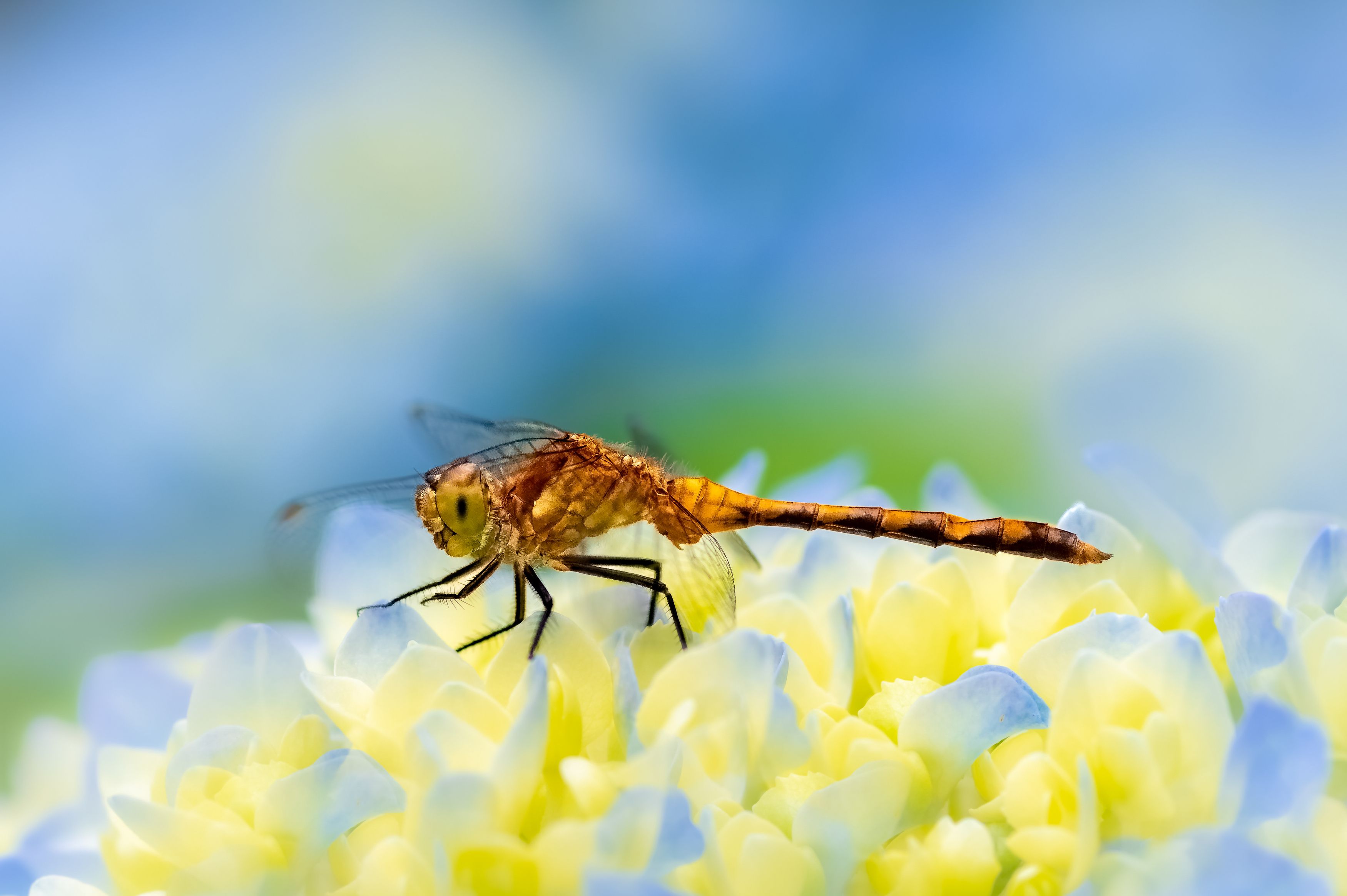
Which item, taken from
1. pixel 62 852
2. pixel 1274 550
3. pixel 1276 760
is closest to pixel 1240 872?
pixel 1276 760

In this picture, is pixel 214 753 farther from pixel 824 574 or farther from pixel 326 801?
pixel 824 574

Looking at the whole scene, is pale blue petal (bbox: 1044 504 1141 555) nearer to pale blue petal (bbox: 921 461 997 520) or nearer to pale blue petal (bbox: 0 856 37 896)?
pale blue petal (bbox: 921 461 997 520)

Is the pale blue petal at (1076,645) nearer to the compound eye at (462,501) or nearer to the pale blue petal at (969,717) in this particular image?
the pale blue petal at (969,717)

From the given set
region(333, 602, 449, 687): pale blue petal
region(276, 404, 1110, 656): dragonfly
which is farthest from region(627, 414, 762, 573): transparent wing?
region(333, 602, 449, 687): pale blue petal

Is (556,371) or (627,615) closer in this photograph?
(627,615)

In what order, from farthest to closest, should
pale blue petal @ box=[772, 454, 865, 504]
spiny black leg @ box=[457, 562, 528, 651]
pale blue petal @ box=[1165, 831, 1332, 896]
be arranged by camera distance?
pale blue petal @ box=[772, 454, 865, 504]
spiny black leg @ box=[457, 562, 528, 651]
pale blue petal @ box=[1165, 831, 1332, 896]

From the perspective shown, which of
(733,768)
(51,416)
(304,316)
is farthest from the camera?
(304,316)

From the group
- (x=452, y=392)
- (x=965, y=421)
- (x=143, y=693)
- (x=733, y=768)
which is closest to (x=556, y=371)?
(x=452, y=392)

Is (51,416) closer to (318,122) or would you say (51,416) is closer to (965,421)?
(318,122)
